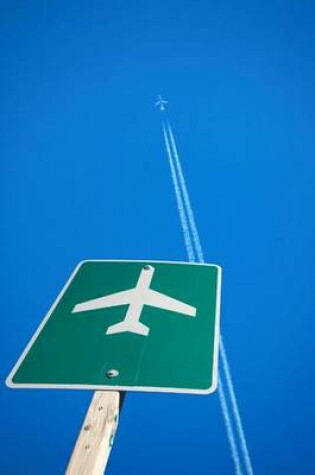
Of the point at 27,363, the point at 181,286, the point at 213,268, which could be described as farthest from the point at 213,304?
the point at 27,363

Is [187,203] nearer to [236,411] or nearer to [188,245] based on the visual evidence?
[188,245]

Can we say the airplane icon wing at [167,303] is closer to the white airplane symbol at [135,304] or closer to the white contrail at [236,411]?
the white airplane symbol at [135,304]

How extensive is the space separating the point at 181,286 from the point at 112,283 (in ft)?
1.00

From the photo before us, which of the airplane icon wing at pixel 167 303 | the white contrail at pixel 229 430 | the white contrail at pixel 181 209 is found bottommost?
the white contrail at pixel 229 430

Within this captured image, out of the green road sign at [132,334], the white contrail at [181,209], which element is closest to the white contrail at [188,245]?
the white contrail at [181,209]

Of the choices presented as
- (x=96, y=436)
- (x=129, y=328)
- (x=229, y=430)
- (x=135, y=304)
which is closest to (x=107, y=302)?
(x=135, y=304)

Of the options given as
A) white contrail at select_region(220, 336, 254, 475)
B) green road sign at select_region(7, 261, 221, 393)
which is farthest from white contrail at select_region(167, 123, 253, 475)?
green road sign at select_region(7, 261, 221, 393)

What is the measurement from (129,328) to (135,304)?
0.54 feet

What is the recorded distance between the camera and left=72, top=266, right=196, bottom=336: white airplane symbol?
1.48 m

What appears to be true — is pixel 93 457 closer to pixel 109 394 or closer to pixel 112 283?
pixel 109 394

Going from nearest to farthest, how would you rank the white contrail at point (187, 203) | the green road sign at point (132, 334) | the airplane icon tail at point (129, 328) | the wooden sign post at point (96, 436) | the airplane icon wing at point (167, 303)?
the wooden sign post at point (96, 436) → the green road sign at point (132, 334) → the airplane icon tail at point (129, 328) → the airplane icon wing at point (167, 303) → the white contrail at point (187, 203)

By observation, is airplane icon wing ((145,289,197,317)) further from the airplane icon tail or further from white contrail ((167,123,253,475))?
white contrail ((167,123,253,475))

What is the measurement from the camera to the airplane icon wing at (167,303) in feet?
5.21

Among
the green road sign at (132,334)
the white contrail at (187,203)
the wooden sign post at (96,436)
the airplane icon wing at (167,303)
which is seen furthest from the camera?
the white contrail at (187,203)
